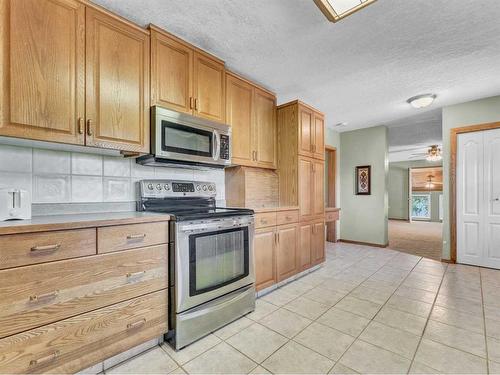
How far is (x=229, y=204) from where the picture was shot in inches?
114

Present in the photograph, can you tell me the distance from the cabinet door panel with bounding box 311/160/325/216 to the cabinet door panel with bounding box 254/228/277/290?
0.94 metres

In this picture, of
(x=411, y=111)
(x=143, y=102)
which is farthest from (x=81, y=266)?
(x=411, y=111)

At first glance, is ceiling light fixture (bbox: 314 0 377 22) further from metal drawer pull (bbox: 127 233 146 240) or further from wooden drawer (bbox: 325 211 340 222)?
wooden drawer (bbox: 325 211 340 222)

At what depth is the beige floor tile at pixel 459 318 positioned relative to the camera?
1927mm

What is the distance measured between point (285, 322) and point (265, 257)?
0.68 m

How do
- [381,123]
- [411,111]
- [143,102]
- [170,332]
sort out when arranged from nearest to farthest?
[170,332] < [143,102] < [411,111] < [381,123]

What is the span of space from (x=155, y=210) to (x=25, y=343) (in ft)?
3.59

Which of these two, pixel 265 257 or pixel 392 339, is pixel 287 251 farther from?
pixel 392 339

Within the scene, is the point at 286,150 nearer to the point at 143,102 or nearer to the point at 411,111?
the point at 143,102

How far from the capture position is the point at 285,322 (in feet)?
6.60

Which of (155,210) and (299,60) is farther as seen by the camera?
(299,60)

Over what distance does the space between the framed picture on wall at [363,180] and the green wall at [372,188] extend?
7 cm

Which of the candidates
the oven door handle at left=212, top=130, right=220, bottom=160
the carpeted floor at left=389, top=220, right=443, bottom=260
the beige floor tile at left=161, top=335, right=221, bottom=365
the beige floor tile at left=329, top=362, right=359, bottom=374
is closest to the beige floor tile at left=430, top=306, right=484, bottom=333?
the beige floor tile at left=329, top=362, right=359, bottom=374

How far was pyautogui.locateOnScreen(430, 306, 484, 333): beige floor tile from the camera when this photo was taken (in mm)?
1927
